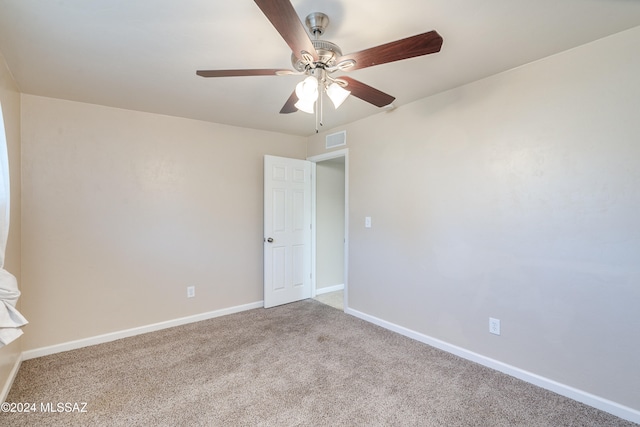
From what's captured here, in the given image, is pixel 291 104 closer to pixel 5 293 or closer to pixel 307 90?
pixel 307 90

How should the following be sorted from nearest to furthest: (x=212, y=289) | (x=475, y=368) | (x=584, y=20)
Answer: (x=584, y=20) < (x=475, y=368) < (x=212, y=289)

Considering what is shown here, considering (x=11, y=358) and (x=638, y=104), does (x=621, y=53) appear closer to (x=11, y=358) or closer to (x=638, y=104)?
(x=638, y=104)

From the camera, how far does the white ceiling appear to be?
62.0 inches

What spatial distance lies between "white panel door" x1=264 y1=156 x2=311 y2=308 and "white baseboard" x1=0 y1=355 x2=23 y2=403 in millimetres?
2251

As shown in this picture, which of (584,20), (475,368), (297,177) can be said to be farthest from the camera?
(297,177)

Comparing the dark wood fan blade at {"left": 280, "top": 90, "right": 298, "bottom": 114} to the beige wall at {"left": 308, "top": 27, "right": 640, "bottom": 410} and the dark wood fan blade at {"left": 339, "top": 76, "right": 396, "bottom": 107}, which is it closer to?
the dark wood fan blade at {"left": 339, "top": 76, "right": 396, "bottom": 107}

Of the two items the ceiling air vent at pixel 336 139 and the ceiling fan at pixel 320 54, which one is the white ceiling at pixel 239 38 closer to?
the ceiling fan at pixel 320 54

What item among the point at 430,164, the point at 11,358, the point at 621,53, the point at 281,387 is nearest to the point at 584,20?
the point at 621,53

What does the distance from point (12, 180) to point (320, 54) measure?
2591mm

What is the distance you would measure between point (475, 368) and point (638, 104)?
2078 mm

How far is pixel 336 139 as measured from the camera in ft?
12.6

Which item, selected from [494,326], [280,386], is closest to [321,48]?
[280,386]

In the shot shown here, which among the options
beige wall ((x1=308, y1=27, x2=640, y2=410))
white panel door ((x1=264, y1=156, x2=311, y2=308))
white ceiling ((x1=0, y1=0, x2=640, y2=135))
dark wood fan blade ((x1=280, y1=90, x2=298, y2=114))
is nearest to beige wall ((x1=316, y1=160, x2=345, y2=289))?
white panel door ((x1=264, y1=156, x2=311, y2=308))

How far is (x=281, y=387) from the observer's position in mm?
2188
